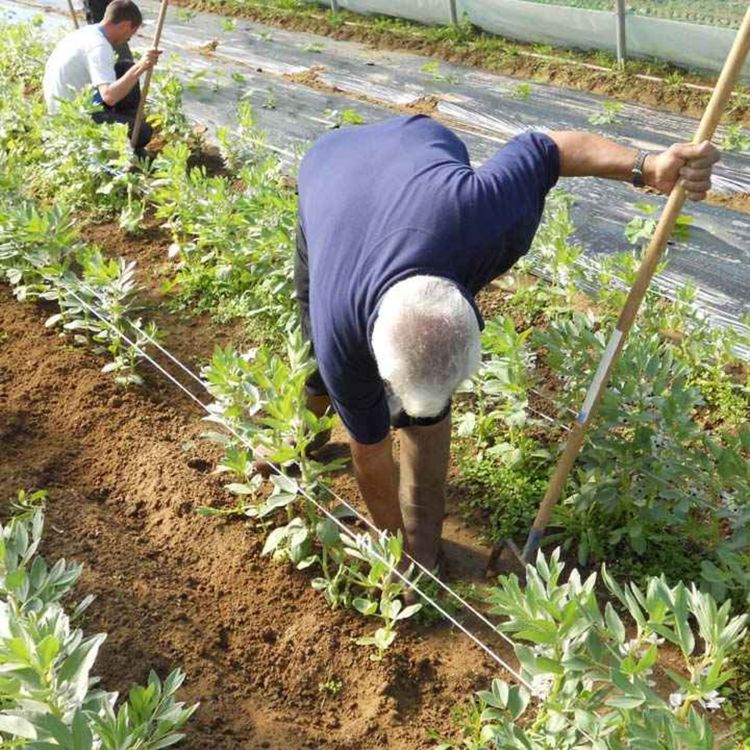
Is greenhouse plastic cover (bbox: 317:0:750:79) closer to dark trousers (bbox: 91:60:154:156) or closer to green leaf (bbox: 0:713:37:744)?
dark trousers (bbox: 91:60:154:156)

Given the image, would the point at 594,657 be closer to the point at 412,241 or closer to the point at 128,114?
the point at 412,241

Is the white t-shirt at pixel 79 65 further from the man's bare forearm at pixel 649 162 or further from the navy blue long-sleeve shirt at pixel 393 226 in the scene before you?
the man's bare forearm at pixel 649 162

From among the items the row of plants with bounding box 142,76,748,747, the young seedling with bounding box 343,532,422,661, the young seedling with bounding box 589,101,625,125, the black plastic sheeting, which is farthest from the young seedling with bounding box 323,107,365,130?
the young seedling with bounding box 343,532,422,661

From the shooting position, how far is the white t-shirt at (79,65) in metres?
5.59

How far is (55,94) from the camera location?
5801mm

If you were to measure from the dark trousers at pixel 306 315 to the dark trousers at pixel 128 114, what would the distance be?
3.35 meters

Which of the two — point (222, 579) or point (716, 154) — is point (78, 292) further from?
point (716, 154)

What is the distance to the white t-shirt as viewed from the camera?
5586 millimetres

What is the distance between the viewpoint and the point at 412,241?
2.08 metres

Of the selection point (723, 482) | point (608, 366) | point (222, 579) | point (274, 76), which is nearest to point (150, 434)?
point (222, 579)

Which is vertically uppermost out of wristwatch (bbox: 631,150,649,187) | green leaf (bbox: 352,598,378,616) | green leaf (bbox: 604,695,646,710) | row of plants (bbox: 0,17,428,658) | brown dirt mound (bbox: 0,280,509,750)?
wristwatch (bbox: 631,150,649,187)

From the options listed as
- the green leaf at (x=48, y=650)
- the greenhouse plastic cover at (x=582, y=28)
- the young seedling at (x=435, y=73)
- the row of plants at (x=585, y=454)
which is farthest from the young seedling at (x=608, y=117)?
the green leaf at (x=48, y=650)

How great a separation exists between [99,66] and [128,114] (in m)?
0.57

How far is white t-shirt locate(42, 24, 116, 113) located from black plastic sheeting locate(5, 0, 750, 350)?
3.67 feet
